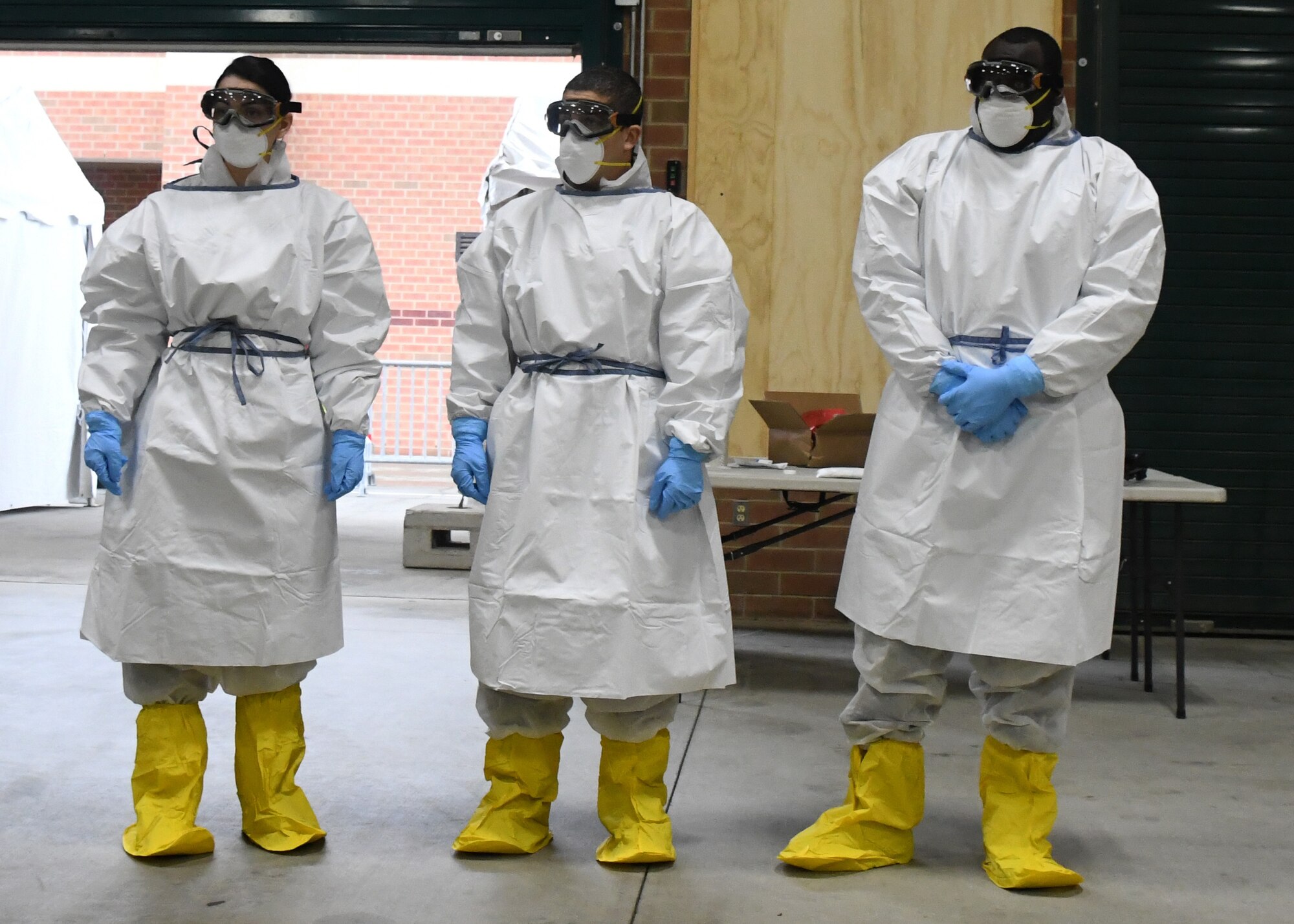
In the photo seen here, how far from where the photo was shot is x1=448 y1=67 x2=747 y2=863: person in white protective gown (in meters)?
2.20

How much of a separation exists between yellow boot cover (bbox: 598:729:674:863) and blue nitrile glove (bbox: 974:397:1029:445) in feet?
2.62

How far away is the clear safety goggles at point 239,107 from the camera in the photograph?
2.30m

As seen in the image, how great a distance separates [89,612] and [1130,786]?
228 centimetres

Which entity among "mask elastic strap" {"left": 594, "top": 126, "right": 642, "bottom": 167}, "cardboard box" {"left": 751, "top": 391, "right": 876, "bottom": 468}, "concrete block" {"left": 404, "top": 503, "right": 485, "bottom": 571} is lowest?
"concrete block" {"left": 404, "top": 503, "right": 485, "bottom": 571}

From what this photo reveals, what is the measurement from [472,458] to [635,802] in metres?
0.70

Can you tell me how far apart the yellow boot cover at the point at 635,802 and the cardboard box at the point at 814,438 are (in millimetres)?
1530

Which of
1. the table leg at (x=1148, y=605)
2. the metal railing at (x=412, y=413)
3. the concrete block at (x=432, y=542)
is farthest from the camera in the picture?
the metal railing at (x=412, y=413)

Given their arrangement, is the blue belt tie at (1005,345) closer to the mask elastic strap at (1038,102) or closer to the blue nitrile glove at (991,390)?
the blue nitrile glove at (991,390)

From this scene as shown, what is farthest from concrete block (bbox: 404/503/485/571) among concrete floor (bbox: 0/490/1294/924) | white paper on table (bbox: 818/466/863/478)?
white paper on table (bbox: 818/466/863/478)

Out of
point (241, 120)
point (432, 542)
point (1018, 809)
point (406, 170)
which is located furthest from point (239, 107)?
point (406, 170)

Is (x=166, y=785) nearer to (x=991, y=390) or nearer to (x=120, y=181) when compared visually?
(x=991, y=390)

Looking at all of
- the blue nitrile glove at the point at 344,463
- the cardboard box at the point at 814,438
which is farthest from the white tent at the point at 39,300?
the blue nitrile glove at the point at 344,463

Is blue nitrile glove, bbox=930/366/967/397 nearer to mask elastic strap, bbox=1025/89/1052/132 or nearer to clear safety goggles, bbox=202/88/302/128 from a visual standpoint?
mask elastic strap, bbox=1025/89/1052/132

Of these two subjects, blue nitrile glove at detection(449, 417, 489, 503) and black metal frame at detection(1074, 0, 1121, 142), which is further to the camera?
black metal frame at detection(1074, 0, 1121, 142)
